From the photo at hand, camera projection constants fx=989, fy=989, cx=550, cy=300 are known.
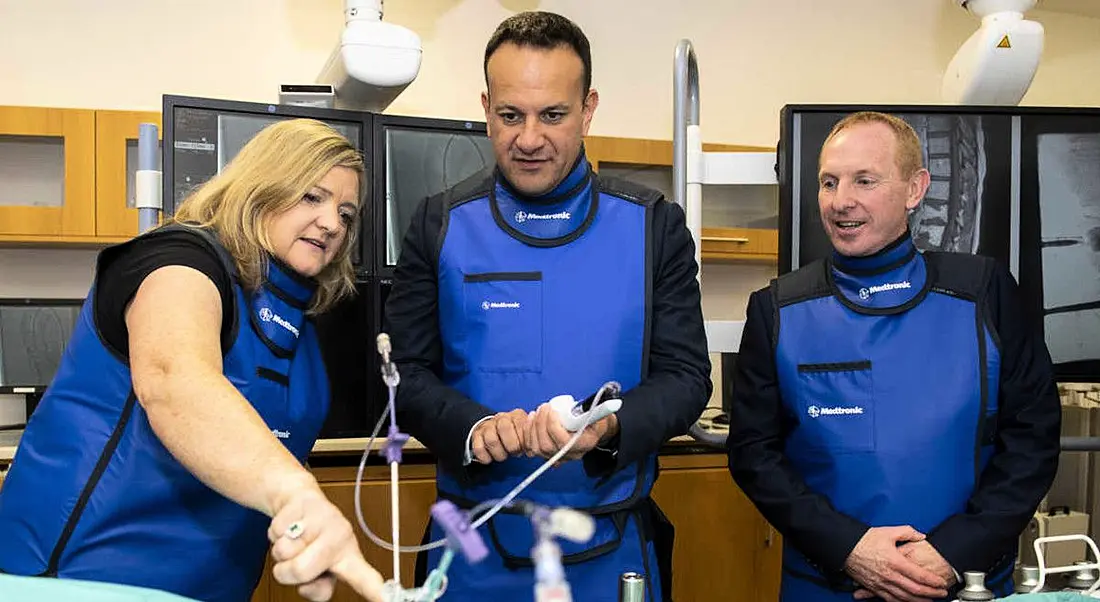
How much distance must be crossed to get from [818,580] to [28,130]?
111 inches

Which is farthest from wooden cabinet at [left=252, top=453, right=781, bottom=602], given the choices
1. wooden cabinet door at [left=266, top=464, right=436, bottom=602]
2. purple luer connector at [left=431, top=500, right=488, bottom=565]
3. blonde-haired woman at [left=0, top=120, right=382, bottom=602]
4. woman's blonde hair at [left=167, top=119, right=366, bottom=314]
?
purple luer connector at [left=431, top=500, right=488, bottom=565]

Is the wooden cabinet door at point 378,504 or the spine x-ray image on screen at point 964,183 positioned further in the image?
the wooden cabinet door at point 378,504

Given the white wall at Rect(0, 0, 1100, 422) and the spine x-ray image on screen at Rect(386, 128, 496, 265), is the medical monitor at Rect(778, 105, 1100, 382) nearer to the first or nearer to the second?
the spine x-ray image on screen at Rect(386, 128, 496, 265)

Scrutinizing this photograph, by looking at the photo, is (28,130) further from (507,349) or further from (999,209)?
(999,209)

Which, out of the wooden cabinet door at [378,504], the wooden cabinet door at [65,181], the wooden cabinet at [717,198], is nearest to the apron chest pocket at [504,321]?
the wooden cabinet door at [378,504]

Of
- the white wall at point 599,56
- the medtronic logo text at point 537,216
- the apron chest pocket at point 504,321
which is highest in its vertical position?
the white wall at point 599,56

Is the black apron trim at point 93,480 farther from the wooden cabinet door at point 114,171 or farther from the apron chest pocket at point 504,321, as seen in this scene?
the wooden cabinet door at point 114,171

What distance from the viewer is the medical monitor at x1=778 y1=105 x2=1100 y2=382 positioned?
2.18 meters

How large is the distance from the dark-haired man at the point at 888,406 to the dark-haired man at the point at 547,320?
9.9 inches

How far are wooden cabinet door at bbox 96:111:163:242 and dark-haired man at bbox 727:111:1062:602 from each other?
7.45 feet

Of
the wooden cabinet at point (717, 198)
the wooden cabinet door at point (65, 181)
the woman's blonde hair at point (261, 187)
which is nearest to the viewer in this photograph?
the woman's blonde hair at point (261, 187)

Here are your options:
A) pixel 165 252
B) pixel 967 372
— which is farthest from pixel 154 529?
pixel 967 372

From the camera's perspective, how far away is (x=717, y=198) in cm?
400

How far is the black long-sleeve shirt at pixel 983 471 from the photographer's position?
1573mm
